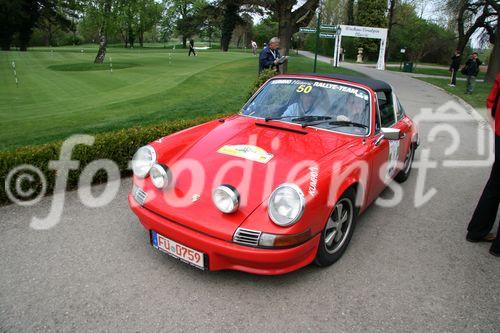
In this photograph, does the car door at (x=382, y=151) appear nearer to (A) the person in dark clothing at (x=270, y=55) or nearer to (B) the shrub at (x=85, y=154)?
(B) the shrub at (x=85, y=154)

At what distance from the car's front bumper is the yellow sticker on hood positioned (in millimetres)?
805

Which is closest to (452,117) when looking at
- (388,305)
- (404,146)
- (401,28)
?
(404,146)

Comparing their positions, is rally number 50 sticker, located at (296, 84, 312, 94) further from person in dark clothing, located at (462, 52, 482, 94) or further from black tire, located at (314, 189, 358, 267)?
person in dark clothing, located at (462, 52, 482, 94)

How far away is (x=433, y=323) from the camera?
9.07 feet

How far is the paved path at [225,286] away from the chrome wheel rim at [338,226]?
0.62ft

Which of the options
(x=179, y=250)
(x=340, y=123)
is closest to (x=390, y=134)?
(x=340, y=123)

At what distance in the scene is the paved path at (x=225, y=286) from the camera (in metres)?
2.69

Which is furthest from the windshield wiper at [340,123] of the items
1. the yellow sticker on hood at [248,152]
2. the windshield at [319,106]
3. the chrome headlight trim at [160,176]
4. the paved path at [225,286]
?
the chrome headlight trim at [160,176]

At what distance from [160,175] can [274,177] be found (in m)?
1.00

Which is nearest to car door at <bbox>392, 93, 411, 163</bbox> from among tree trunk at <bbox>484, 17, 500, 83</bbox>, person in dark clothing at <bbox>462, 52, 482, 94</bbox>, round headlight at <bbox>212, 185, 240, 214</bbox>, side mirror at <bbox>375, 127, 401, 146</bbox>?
side mirror at <bbox>375, 127, 401, 146</bbox>

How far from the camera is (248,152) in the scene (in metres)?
3.36

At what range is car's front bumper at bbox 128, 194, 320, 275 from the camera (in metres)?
2.71

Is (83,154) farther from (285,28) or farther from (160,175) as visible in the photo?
(285,28)

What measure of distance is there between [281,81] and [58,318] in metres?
3.26
